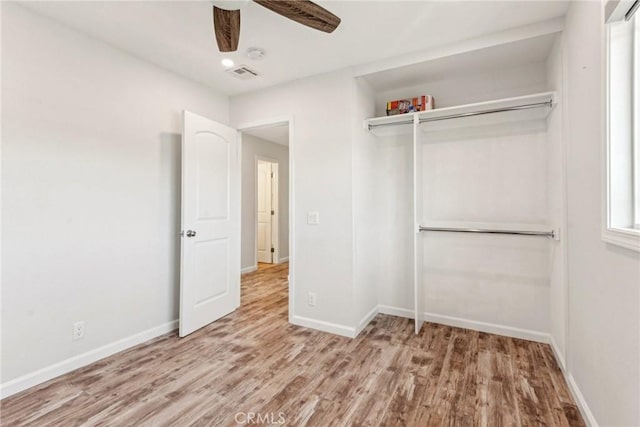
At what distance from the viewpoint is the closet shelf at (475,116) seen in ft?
7.89

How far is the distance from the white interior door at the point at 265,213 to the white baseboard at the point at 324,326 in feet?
10.8

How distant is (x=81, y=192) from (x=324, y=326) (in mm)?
2297

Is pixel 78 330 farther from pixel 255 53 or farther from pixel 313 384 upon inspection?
pixel 255 53

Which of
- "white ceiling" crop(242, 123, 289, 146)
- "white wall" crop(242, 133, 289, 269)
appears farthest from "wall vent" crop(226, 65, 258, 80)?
"white wall" crop(242, 133, 289, 269)

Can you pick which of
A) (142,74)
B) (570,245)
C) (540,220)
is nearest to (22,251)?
(142,74)

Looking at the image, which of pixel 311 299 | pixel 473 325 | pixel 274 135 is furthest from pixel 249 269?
pixel 473 325

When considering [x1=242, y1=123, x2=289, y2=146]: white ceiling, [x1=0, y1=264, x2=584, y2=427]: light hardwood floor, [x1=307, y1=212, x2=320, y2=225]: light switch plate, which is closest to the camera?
[x1=0, y1=264, x2=584, y2=427]: light hardwood floor

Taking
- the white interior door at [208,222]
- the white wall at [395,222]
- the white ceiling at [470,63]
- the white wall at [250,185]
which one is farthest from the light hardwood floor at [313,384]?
the white wall at [250,185]

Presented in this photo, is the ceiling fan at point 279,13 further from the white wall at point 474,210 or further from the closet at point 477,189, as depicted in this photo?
the white wall at point 474,210

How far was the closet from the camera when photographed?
97.7 inches

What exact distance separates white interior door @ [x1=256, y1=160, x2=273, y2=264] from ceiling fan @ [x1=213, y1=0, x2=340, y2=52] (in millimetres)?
4515

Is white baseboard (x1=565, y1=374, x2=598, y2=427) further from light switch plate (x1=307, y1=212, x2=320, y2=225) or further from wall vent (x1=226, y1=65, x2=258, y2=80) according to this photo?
wall vent (x1=226, y1=65, x2=258, y2=80)

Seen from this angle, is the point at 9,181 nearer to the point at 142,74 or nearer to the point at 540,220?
the point at 142,74

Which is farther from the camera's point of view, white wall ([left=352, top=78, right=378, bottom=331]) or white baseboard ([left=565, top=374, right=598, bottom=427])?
white wall ([left=352, top=78, right=378, bottom=331])
